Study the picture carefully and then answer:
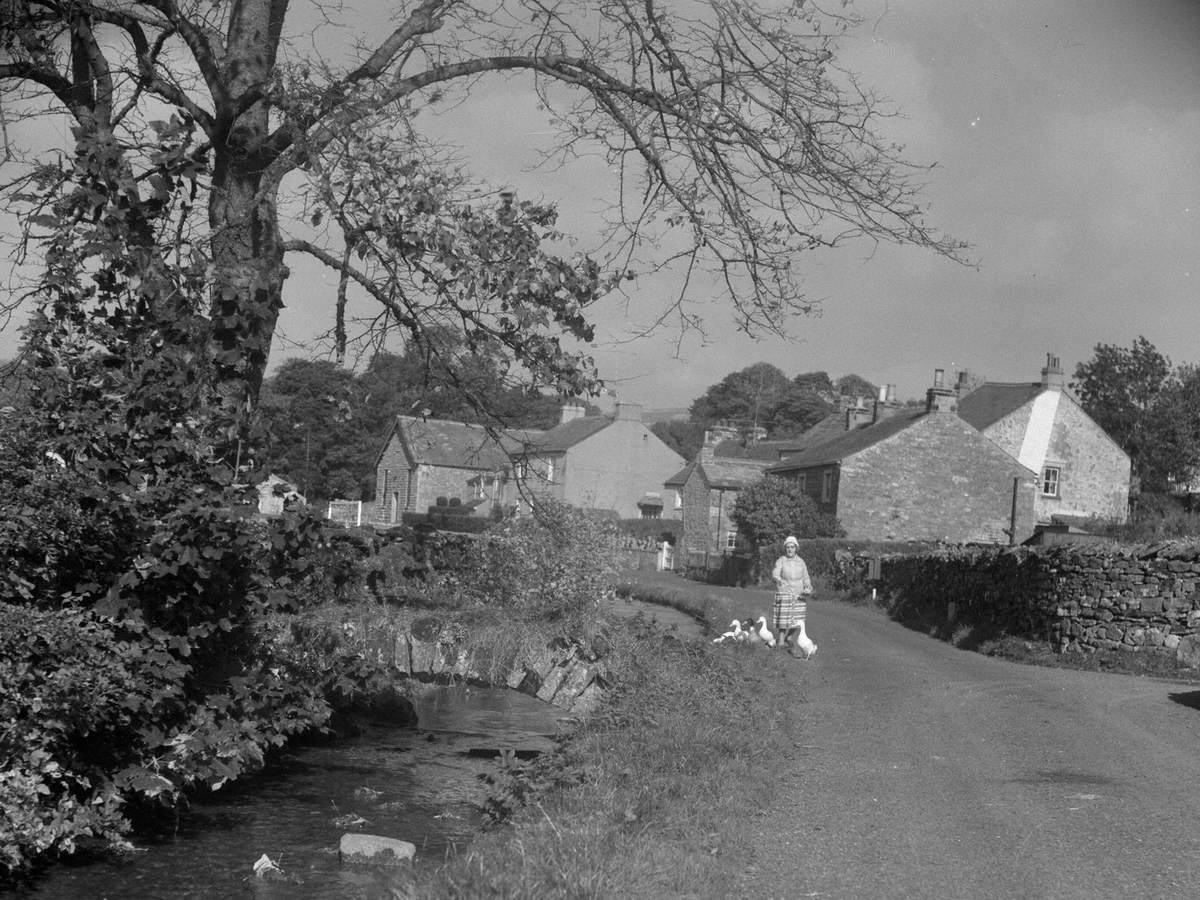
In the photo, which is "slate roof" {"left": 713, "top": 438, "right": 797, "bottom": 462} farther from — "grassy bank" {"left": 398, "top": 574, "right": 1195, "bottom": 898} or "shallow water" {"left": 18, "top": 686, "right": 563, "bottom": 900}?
"grassy bank" {"left": 398, "top": 574, "right": 1195, "bottom": 898}

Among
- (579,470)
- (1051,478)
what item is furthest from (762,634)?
(579,470)

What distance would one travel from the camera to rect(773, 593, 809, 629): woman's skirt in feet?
56.2

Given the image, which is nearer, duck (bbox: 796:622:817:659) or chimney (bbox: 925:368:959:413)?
duck (bbox: 796:622:817:659)

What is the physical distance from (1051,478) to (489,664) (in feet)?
150

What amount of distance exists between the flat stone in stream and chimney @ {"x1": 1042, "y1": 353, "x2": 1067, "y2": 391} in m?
49.9

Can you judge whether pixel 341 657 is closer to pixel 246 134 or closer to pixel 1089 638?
pixel 246 134

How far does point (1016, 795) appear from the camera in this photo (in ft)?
27.8

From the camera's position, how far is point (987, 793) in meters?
8.54

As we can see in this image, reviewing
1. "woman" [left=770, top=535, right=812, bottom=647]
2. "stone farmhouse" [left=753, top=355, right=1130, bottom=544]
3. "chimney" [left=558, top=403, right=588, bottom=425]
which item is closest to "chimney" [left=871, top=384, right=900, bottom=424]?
"stone farmhouse" [left=753, top=355, right=1130, bottom=544]

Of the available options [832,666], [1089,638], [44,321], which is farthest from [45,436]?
[1089,638]

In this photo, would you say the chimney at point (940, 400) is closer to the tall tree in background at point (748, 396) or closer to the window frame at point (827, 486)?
the window frame at point (827, 486)

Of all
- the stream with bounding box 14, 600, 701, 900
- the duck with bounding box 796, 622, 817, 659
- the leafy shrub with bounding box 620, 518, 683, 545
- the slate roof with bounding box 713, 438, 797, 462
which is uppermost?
the slate roof with bounding box 713, 438, 797, 462

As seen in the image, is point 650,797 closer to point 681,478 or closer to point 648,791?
point 648,791

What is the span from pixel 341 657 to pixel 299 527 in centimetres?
330
